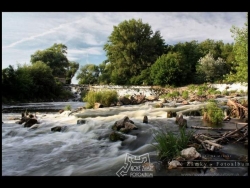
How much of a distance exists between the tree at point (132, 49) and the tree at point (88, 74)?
423cm

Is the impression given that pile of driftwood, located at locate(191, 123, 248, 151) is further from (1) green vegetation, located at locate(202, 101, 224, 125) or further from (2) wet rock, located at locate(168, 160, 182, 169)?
(1) green vegetation, located at locate(202, 101, 224, 125)

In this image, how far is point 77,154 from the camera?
6.07 meters

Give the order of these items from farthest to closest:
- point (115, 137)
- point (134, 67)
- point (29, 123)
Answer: point (134, 67) < point (29, 123) < point (115, 137)

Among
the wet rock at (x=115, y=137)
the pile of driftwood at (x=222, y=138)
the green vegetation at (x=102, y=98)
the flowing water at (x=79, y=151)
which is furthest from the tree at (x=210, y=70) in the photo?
Answer: the wet rock at (x=115, y=137)

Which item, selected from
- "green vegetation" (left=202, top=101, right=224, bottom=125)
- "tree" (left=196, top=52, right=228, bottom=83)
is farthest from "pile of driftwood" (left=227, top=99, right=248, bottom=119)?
"tree" (left=196, top=52, right=228, bottom=83)

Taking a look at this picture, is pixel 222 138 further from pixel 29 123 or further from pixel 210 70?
pixel 210 70

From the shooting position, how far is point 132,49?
4544cm

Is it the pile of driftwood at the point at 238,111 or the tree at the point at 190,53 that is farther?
the tree at the point at 190,53

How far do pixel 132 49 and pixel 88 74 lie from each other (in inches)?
396

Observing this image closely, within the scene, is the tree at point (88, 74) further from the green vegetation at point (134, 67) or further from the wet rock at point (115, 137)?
the wet rock at point (115, 137)

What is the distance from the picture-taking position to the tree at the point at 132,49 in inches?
1758

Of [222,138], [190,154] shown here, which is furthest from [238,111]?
[190,154]
